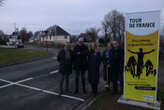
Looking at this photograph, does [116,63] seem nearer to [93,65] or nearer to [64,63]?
[93,65]

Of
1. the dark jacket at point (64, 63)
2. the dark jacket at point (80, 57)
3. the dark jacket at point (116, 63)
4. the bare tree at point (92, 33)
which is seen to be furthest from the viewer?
the bare tree at point (92, 33)

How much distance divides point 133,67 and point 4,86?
5386 mm

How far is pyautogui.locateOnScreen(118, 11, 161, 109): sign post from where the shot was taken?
13.8 feet

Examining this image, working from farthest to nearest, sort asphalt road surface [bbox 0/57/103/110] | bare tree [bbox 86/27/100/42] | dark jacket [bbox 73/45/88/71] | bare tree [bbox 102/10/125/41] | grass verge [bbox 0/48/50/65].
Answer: bare tree [bbox 86/27/100/42] < bare tree [bbox 102/10/125/41] < grass verge [bbox 0/48/50/65] < dark jacket [bbox 73/45/88/71] < asphalt road surface [bbox 0/57/103/110]

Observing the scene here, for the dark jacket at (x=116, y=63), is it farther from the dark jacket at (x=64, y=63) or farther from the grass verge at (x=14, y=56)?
the grass verge at (x=14, y=56)

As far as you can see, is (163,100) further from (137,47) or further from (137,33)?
(137,33)

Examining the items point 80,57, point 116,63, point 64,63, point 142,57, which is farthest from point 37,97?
point 142,57

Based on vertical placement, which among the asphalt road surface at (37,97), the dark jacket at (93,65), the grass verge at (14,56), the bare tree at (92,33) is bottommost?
the asphalt road surface at (37,97)

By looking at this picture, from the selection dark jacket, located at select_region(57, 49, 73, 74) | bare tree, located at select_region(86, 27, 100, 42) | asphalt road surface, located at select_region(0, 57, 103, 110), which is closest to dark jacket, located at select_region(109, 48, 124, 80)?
asphalt road surface, located at select_region(0, 57, 103, 110)

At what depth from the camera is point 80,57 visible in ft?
17.8

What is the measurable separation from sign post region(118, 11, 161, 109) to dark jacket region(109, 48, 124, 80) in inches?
22.2

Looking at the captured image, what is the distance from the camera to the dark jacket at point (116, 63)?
511cm

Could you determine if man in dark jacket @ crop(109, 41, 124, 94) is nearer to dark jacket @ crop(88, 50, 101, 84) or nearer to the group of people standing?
the group of people standing

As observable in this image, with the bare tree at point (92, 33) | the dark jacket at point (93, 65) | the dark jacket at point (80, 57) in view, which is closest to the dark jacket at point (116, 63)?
the dark jacket at point (93, 65)
